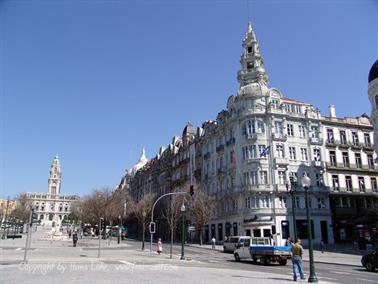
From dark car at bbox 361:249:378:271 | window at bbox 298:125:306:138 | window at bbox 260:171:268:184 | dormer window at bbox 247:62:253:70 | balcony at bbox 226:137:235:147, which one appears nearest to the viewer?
dark car at bbox 361:249:378:271

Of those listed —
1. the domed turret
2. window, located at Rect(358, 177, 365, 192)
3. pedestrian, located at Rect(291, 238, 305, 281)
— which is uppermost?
the domed turret

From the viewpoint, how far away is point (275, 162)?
179 ft

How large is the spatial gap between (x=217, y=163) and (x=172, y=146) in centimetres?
2852

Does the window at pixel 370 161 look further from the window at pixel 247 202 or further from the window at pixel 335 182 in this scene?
the window at pixel 247 202

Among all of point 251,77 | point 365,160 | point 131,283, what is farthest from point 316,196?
point 131,283

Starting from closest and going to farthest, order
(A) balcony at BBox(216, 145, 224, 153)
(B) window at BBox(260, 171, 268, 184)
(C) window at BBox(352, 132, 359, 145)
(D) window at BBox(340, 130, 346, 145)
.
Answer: (B) window at BBox(260, 171, 268, 184)
(D) window at BBox(340, 130, 346, 145)
(C) window at BBox(352, 132, 359, 145)
(A) balcony at BBox(216, 145, 224, 153)

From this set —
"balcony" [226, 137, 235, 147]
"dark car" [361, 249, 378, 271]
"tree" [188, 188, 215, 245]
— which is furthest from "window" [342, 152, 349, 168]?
"dark car" [361, 249, 378, 271]

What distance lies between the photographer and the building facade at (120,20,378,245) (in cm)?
5359

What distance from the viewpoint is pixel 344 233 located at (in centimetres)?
5597

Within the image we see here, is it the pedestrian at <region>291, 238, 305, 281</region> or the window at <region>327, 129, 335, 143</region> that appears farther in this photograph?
the window at <region>327, 129, 335, 143</region>

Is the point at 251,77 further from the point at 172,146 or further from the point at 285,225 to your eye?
the point at 172,146

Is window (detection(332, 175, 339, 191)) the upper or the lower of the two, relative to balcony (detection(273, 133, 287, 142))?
lower

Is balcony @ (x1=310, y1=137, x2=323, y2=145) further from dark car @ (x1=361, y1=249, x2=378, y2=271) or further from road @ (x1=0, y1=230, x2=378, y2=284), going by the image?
dark car @ (x1=361, y1=249, x2=378, y2=271)

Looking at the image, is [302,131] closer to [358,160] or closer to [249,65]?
[358,160]
